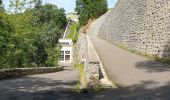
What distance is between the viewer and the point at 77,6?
67.1m

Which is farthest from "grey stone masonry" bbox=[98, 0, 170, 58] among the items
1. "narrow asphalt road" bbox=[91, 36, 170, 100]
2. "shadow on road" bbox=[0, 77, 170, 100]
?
"shadow on road" bbox=[0, 77, 170, 100]

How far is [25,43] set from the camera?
2272 inches

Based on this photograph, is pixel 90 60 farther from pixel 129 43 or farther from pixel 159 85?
pixel 129 43

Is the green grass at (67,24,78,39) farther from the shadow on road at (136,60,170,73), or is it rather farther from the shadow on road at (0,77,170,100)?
the shadow on road at (0,77,170,100)

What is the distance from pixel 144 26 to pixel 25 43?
32666 millimetres

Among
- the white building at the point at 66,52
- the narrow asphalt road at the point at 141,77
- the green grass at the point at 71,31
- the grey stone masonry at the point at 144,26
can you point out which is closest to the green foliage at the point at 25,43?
the white building at the point at 66,52

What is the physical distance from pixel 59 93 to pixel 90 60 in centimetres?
175

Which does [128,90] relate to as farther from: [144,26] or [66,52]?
[66,52]

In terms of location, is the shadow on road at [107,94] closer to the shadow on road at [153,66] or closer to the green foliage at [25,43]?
the shadow on road at [153,66]

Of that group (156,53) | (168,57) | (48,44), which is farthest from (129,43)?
(48,44)

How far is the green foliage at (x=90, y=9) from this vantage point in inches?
2525

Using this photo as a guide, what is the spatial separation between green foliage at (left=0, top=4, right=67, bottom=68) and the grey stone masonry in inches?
717

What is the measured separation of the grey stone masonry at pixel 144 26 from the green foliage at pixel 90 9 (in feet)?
77.0

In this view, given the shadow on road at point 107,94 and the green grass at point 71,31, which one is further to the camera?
the green grass at point 71,31
